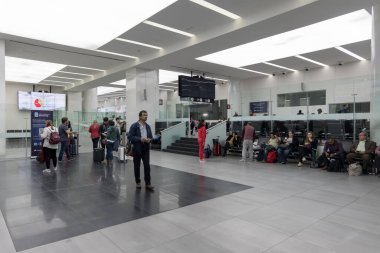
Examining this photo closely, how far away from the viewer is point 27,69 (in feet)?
50.9

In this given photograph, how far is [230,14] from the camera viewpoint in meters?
7.89

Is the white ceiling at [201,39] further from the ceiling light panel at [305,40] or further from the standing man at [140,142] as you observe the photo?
the standing man at [140,142]

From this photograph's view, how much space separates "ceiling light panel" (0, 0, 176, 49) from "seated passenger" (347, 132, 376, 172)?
6391 mm

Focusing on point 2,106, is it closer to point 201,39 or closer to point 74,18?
point 74,18

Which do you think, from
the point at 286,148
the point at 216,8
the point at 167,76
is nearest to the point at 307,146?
the point at 286,148

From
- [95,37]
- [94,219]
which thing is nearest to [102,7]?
[95,37]

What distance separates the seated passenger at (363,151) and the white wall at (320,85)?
177 centimetres

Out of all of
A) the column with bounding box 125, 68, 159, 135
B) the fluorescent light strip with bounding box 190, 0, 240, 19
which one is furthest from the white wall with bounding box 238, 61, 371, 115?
the fluorescent light strip with bounding box 190, 0, 240, 19

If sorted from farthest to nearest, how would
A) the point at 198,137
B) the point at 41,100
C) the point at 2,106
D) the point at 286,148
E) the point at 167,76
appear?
the point at 41,100 < the point at 167,76 < the point at 198,137 < the point at 2,106 < the point at 286,148

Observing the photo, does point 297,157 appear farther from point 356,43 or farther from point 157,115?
point 157,115

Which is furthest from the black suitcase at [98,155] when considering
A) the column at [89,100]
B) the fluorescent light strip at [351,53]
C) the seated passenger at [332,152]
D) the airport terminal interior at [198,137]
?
the column at [89,100]

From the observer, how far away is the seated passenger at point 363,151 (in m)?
7.01

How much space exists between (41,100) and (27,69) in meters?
5.31

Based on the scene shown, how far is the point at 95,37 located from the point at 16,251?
8527 millimetres
